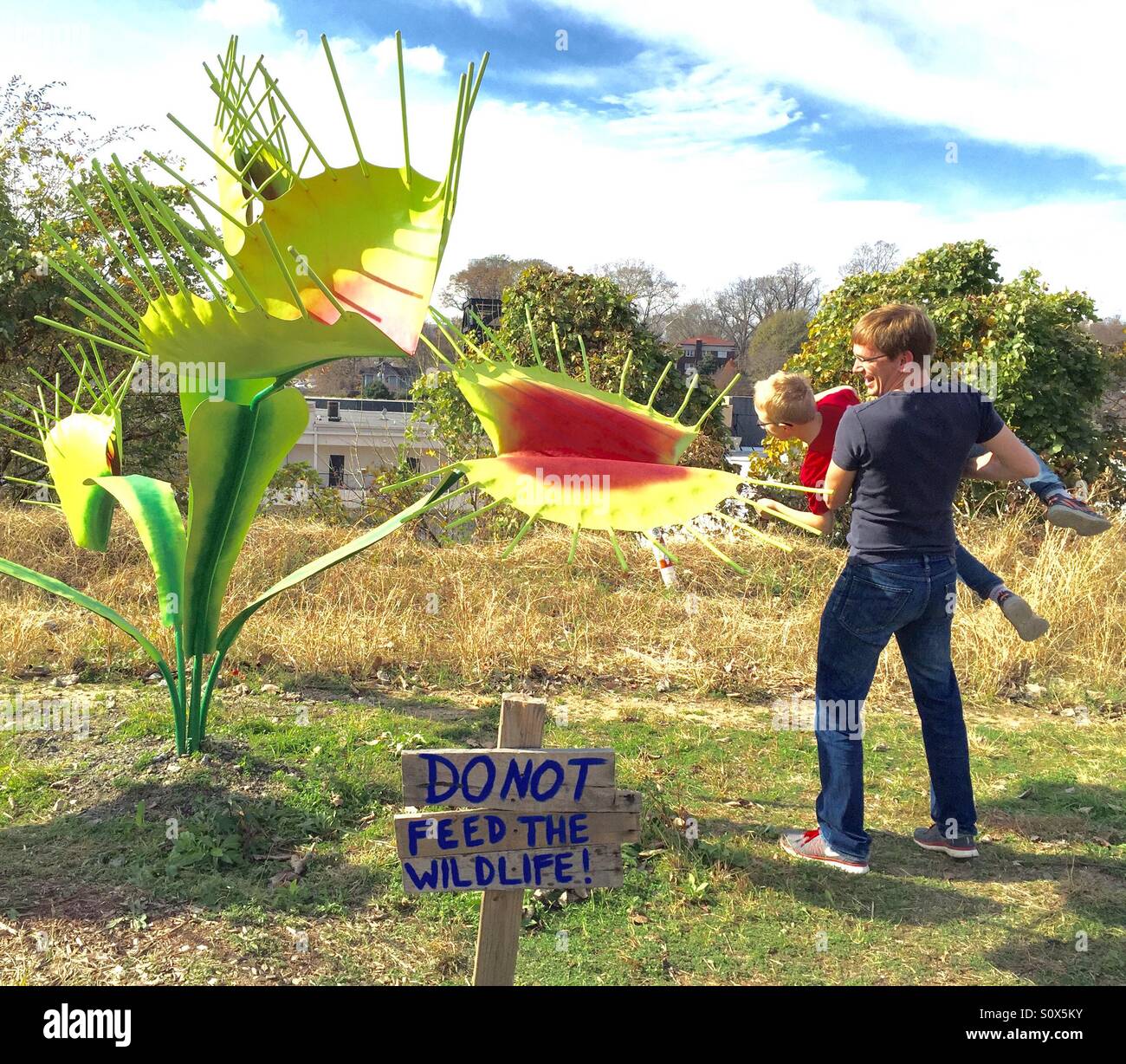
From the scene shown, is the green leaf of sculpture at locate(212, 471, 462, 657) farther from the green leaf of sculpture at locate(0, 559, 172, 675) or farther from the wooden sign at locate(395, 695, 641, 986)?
the wooden sign at locate(395, 695, 641, 986)

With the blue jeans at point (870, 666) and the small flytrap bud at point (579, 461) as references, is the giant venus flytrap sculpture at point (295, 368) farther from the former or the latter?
the blue jeans at point (870, 666)

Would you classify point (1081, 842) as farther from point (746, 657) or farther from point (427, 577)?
point (427, 577)

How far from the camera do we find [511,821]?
1.97 meters

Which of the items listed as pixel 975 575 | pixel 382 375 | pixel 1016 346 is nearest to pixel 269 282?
pixel 975 575

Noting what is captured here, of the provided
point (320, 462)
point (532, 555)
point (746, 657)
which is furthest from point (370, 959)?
point (320, 462)

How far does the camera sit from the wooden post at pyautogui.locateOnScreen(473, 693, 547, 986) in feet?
6.58

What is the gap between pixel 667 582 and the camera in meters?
6.33

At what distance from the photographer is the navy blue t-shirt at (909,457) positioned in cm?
275

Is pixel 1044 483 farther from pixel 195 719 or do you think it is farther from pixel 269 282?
pixel 195 719

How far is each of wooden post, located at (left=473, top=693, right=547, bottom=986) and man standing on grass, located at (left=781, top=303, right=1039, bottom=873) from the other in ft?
4.13

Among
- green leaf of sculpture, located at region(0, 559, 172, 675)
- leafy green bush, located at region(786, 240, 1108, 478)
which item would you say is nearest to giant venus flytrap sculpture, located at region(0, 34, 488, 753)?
green leaf of sculpture, located at region(0, 559, 172, 675)

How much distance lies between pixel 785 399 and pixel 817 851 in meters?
1.49

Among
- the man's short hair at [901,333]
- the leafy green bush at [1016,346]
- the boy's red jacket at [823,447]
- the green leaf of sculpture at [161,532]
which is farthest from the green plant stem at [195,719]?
the leafy green bush at [1016,346]

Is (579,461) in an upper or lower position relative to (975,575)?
upper
